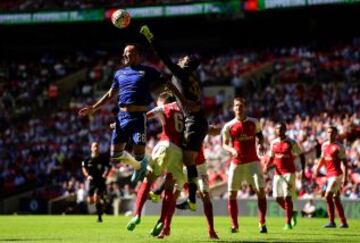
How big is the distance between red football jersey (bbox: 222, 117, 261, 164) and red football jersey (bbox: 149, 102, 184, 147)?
117 inches

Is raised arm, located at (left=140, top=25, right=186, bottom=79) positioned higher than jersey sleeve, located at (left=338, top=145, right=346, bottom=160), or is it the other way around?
raised arm, located at (left=140, top=25, right=186, bottom=79)

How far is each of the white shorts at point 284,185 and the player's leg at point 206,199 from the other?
3.73 m

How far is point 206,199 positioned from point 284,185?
17.4ft

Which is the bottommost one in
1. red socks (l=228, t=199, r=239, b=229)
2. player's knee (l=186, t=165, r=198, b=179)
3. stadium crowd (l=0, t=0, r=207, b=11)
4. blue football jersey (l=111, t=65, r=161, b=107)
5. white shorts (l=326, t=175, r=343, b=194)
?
red socks (l=228, t=199, r=239, b=229)

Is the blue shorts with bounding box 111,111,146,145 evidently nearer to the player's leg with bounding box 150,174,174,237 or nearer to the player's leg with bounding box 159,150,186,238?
the player's leg with bounding box 159,150,186,238

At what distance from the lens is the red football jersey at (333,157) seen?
2141cm

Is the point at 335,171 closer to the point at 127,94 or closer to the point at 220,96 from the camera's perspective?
the point at 127,94

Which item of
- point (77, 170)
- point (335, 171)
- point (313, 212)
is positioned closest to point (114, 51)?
point (77, 170)

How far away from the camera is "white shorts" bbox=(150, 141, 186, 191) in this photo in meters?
14.3

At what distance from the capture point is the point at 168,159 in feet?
47.0

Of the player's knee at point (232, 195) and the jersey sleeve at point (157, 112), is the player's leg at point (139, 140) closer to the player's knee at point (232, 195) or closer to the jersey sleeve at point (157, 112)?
the jersey sleeve at point (157, 112)

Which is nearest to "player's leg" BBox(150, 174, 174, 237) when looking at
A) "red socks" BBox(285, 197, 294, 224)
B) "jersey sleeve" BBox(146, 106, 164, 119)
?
"jersey sleeve" BBox(146, 106, 164, 119)

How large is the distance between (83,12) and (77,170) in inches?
455

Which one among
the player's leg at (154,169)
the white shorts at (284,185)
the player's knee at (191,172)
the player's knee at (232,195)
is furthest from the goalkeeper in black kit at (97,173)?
the player's knee at (191,172)
